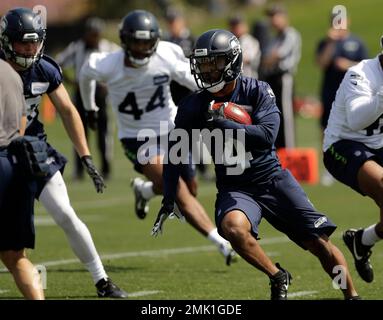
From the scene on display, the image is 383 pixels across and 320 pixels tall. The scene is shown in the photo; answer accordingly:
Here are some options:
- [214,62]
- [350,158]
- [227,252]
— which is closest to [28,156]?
[214,62]

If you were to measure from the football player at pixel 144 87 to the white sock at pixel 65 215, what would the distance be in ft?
5.25

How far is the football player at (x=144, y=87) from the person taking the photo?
838cm

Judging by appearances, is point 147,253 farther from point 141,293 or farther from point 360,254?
point 360,254

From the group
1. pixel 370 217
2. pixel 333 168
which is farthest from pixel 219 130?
pixel 370 217

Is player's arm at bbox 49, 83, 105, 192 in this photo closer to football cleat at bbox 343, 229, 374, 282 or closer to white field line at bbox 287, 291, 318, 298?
white field line at bbox 287, 291, 318, 298

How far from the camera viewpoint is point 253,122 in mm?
6320

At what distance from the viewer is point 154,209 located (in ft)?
38.8

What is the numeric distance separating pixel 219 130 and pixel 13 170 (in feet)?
4.46

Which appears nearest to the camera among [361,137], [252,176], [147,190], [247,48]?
[252,176]

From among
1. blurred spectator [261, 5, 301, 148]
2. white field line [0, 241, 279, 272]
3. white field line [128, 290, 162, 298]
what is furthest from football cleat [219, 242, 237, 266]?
blurred spectator [261, 5, 301, 148]

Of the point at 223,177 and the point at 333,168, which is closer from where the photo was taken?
the point at 223,177

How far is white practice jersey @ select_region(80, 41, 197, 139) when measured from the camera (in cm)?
863

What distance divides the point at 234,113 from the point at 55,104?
4.49 ft

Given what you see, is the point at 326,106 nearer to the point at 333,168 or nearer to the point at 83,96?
the point at 83,96
